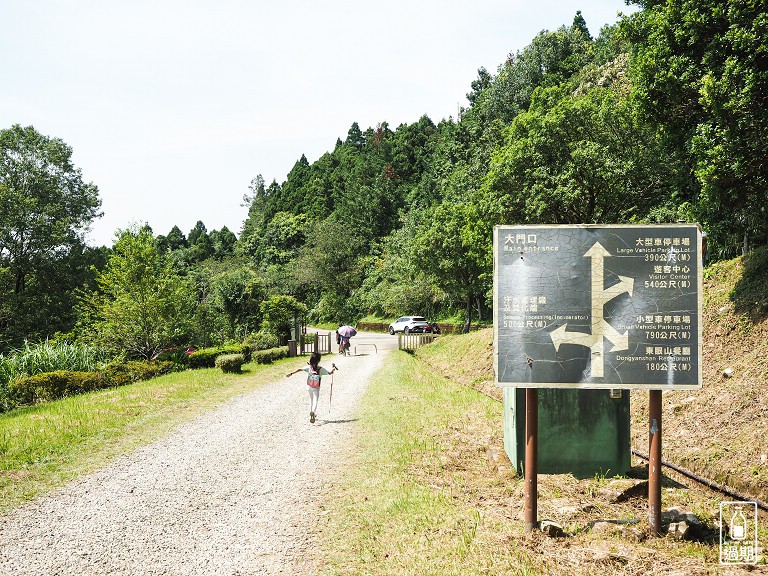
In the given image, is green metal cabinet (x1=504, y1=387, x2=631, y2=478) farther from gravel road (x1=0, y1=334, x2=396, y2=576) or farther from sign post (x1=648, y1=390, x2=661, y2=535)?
gravel road (x1=0, y1=334, x2=396, y2=576)

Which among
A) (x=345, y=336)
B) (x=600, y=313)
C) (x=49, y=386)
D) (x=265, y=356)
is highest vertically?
(x=600, y=313)

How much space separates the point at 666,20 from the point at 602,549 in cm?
1287

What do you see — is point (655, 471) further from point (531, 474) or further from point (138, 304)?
point (138, 304)

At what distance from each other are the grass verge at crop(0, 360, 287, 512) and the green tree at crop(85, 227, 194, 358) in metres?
5.52

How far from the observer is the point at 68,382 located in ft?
53.8

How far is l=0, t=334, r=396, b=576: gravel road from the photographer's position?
215 inches

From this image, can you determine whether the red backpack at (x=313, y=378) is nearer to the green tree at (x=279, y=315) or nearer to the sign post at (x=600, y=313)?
A: the sign post at (x=600, y=313)

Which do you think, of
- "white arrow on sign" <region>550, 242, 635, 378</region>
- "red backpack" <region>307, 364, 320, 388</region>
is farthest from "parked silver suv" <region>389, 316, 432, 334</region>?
"white arrow on sign" <region>550, 242, 635, 378</region>

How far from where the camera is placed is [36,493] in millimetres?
7473

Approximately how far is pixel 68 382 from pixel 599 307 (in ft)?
53.6

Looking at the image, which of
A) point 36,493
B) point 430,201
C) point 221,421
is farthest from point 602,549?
point 430,201

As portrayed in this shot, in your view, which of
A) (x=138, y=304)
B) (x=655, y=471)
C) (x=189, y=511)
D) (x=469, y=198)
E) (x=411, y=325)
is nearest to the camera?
(x=655, y=471)

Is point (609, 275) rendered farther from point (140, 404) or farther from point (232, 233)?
point (232, 233)

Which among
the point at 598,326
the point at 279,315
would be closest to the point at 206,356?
the point at 279,315
